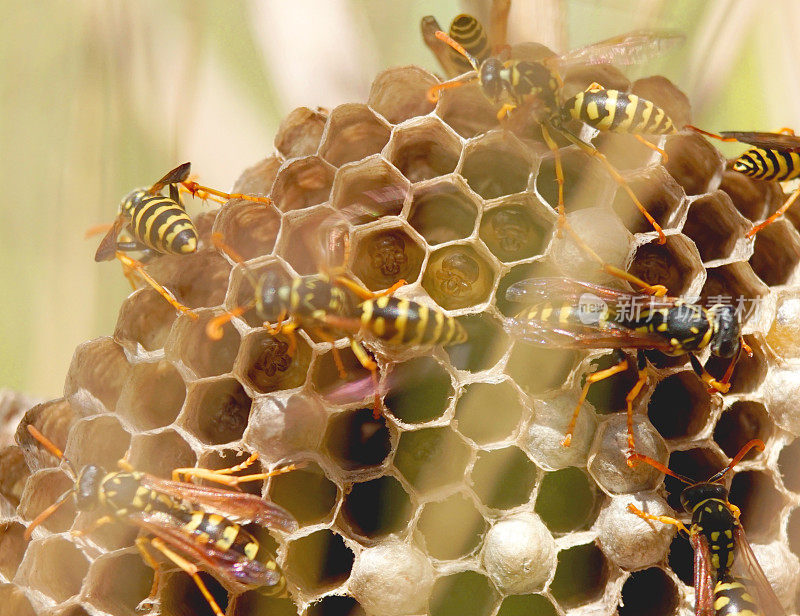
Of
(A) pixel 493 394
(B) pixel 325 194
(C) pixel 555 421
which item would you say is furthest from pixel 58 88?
(C) pixel 555 421

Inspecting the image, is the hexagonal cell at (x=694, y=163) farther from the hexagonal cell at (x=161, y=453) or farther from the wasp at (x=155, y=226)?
the hexagonal cell at (x=161, y=453)

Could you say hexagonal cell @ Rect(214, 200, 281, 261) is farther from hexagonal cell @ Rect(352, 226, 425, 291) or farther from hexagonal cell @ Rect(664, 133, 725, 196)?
hexagonal cell @ Rect(664, 133, 725, 196)

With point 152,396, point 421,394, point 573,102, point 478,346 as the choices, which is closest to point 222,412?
point 152,396

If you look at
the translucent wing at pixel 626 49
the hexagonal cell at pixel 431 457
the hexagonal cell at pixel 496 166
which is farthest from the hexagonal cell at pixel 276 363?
the translucent wing at pixel 626 49

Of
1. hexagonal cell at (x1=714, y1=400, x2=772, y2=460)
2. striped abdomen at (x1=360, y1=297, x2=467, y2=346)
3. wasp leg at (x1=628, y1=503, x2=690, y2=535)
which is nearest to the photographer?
striped abdomen at (x1=360, y1=297, x2=467, y2=346)

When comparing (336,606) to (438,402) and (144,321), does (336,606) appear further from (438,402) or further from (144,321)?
(144,321)

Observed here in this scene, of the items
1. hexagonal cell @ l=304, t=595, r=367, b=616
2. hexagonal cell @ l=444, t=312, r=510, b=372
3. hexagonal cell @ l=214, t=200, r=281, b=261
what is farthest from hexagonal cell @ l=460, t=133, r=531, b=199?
hexagonal cell @ l=304, t=595, r=367, b=616

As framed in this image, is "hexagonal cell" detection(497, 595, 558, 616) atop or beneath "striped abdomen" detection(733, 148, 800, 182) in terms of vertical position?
beneath

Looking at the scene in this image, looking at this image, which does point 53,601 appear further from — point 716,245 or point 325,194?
point 716,245
